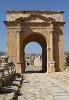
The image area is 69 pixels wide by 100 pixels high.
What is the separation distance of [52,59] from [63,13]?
5.29 m

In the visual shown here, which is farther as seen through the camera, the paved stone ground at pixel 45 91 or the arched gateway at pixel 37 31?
the arched gateway at pixel 37 31

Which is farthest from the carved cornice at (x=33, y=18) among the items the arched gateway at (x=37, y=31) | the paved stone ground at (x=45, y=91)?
the paved stone ground at (x=45, y=91)

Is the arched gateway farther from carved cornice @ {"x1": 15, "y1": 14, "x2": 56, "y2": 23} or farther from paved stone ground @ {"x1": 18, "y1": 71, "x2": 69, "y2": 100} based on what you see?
paved stone ground @ {"x1": 18, "y1": 71, "x2": 69, "y2": 100}

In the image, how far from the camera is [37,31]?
29.6 meters

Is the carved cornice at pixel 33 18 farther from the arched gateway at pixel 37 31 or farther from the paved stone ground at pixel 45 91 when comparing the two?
the paved stone ground at pixel 45 91

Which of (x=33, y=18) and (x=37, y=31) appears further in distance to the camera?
(x=37, y=31)

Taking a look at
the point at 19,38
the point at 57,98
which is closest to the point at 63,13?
the point at 19,38

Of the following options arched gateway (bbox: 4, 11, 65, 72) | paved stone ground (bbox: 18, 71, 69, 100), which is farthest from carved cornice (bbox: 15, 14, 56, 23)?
paved stone ground (bbox: 18, 71, 69, 100)

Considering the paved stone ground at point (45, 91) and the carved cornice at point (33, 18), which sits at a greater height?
the carved cornice at point (33, 18)

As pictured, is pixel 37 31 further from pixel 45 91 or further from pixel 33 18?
pixel 45 91

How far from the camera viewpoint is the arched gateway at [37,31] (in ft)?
95.8

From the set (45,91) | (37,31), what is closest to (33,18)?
(37,31)

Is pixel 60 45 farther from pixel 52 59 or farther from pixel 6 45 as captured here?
pixel 6 45

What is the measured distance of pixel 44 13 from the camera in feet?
97.6
